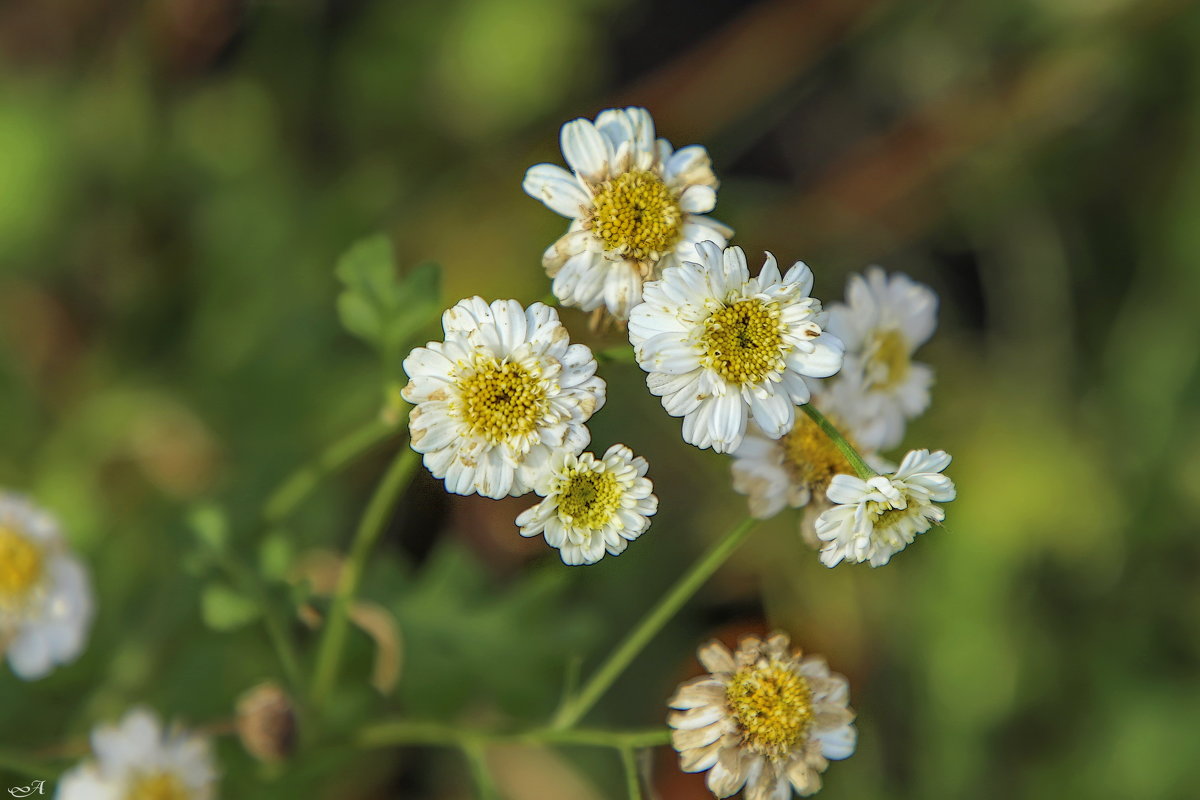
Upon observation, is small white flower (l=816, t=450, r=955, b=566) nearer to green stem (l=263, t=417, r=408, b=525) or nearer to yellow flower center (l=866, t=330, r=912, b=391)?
yellow flower center (l=866, t=330, r=912, b=391)

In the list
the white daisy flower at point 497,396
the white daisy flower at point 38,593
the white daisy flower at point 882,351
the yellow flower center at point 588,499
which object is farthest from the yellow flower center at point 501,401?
the white daisy flower at point 38,593

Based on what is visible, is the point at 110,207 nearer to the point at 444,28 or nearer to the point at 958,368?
the point at 444,28

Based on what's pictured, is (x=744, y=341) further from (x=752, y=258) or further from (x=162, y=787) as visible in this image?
(x=752, y=258)

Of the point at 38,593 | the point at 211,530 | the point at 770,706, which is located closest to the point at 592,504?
the point at 770,706

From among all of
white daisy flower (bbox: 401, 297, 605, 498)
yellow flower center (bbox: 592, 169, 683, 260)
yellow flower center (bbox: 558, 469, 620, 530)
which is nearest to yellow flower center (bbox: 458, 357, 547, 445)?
white daisy flower (bbox: 401, 297, 605, 498)

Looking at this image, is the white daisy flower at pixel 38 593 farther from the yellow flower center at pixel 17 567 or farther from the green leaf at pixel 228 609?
the green leaf at pixel 228 609
